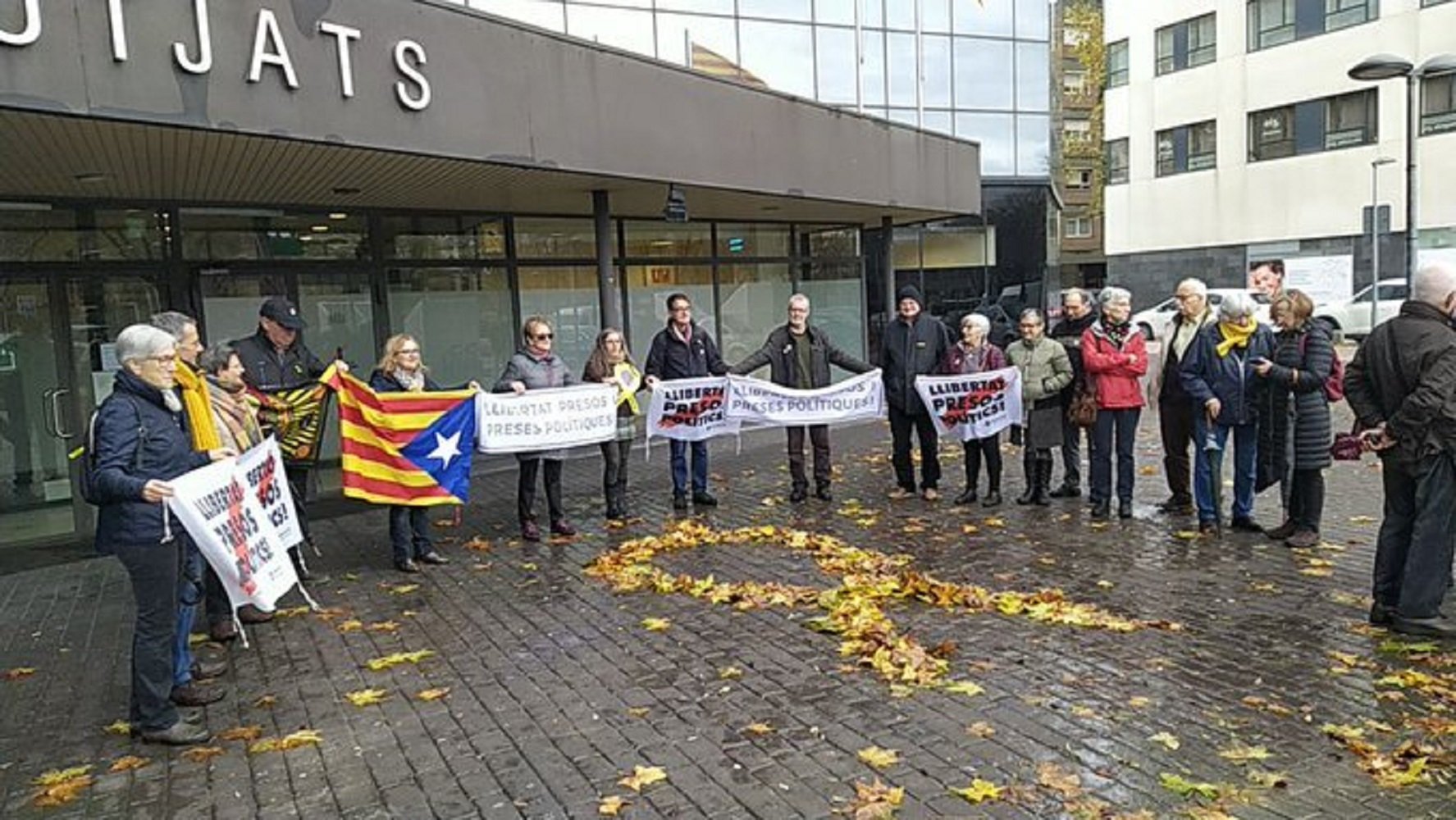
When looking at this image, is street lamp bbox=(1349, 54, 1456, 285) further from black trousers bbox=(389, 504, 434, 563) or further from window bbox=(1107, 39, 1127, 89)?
window bbox=(1107, 39, 1127, 89)

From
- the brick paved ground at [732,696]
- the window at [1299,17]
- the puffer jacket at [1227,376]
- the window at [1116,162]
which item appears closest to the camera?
the brick paved ground at [732,696]

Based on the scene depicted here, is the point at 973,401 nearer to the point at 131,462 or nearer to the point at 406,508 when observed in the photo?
the point at 406,508

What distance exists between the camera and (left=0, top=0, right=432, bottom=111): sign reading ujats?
20.6 ft

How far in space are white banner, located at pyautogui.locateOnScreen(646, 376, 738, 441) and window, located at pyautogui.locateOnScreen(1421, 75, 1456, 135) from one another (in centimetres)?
3399

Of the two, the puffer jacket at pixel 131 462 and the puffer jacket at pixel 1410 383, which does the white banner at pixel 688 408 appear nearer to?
the puffer jacket at pixel 131 462

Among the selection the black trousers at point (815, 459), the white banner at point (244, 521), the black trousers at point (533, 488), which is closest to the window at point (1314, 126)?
the black trousers at point (815, 459)

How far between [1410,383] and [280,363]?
7926mm

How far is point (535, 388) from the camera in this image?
8.94 meters

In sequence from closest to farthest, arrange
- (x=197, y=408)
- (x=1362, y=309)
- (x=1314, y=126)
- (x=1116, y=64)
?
(x=197, y=408), (x=1362, y=309), (x=1314, y=126), (x=1116, y=64)

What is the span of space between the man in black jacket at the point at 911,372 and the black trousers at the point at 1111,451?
1.55 m

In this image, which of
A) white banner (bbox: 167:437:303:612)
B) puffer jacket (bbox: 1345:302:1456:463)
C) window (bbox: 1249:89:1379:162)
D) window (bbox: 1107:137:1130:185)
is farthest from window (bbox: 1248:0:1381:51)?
white banner (bbox: 167:437:303:612)

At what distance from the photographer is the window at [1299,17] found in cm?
3562

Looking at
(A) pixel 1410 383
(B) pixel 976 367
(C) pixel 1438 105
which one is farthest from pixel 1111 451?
(C) pixel 1438 105

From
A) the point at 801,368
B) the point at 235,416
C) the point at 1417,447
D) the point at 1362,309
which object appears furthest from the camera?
the point at 1362,309
